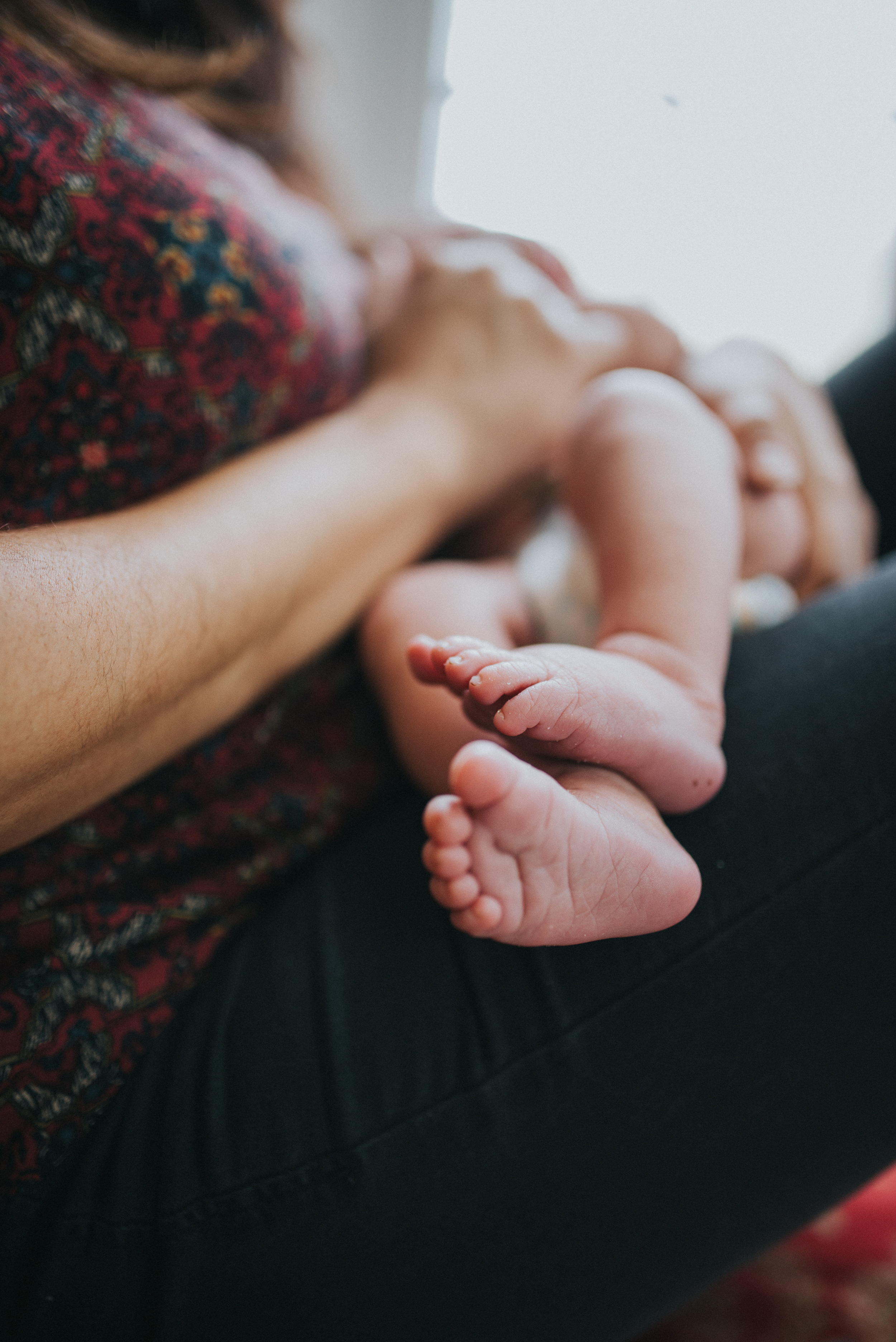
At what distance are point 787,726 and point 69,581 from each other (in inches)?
16.3

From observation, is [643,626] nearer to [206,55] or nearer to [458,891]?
[458,891]

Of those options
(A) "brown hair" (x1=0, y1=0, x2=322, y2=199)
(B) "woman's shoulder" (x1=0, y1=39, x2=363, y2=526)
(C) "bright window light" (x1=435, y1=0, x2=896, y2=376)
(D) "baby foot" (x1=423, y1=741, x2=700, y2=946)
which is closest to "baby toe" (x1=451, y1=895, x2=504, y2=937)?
(D) "baby foot" (x1=423, y1=741, x2=700, y2=946)

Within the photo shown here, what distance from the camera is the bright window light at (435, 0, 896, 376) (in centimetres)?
120

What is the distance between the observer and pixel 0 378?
415mm

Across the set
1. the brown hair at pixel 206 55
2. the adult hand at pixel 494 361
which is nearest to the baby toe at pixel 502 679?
the adult hand at pixel 494 361

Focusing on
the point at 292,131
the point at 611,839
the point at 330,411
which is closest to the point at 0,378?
the point at 330,411

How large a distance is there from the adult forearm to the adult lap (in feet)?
0.66

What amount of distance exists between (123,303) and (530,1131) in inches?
21.4

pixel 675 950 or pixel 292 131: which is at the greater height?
pixel 292 131

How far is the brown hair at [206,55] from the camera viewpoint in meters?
0.53

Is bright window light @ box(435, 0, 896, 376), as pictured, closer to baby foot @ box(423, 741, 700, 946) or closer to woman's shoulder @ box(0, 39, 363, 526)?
woman's shoulder @ box(0, 39, 363, 526)

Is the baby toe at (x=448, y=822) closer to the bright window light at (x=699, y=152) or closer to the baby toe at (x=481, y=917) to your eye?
the baby toe at (x=481, y=917)

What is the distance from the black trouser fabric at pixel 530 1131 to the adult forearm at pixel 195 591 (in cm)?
20

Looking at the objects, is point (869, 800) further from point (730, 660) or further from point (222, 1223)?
point (222, 1223)
